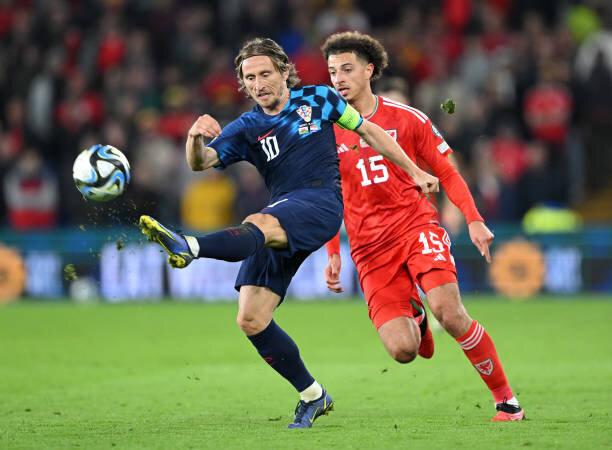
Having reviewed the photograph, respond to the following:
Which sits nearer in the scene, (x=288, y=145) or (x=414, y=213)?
(x=288, y=145)

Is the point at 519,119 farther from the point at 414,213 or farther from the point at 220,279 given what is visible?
the point at 414,213

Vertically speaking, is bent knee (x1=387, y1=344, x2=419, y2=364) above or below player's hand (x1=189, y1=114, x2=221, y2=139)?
below

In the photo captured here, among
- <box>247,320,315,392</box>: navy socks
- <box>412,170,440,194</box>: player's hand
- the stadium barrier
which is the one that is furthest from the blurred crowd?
<box>412,170,440,194</box>: player's hand

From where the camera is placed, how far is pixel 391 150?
7.12 meters

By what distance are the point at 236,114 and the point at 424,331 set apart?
10078mm

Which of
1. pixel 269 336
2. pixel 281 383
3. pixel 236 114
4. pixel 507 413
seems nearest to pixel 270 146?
pixel 269 336

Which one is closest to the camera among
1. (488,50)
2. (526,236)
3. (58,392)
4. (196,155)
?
(196,155)

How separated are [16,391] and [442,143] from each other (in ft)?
12.7

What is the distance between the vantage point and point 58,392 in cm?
913

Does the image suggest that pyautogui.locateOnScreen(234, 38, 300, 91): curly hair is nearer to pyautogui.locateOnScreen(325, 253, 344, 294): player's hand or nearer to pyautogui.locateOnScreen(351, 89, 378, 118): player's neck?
pyautogui.locateOnScreen(351, 89, 378, 118): player's neck

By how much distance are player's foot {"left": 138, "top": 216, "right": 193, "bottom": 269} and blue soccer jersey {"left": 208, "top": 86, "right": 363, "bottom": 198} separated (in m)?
1.09

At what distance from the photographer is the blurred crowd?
17125mm

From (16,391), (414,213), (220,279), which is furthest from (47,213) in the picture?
(414,213)

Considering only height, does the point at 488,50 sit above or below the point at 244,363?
above
